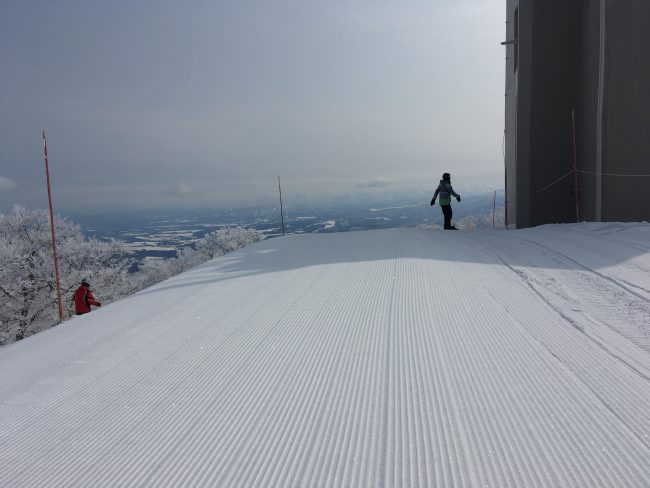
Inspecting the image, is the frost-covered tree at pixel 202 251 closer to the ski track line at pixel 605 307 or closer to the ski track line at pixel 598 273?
the ski track line at pixel 598 273

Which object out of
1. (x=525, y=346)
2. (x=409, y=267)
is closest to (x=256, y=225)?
(x=409, y=267)

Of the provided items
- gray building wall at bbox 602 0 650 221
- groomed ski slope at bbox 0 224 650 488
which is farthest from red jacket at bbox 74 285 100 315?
gray building wall at bbox 602 0 650 221

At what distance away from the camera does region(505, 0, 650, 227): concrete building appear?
8.10m

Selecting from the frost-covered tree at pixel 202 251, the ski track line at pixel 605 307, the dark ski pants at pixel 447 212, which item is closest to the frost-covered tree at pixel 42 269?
the frost-covered tree at pixel 202 251

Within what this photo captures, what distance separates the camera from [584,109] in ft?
31.1

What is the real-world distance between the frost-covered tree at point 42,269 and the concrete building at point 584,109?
20.6m

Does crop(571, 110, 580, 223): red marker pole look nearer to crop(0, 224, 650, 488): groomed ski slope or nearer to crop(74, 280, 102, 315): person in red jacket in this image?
crop(0, 224, 650, 488): groomed ski slope

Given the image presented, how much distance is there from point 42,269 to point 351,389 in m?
23.0

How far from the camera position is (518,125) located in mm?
→ 10516

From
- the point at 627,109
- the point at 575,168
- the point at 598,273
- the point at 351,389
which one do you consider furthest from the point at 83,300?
the point at 627,109

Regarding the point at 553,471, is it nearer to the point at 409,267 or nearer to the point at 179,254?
the point at 409,267

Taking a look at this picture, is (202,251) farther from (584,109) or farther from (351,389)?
(351,389)

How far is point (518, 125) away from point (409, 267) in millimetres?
7457

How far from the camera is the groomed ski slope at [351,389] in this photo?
1.54 metres
